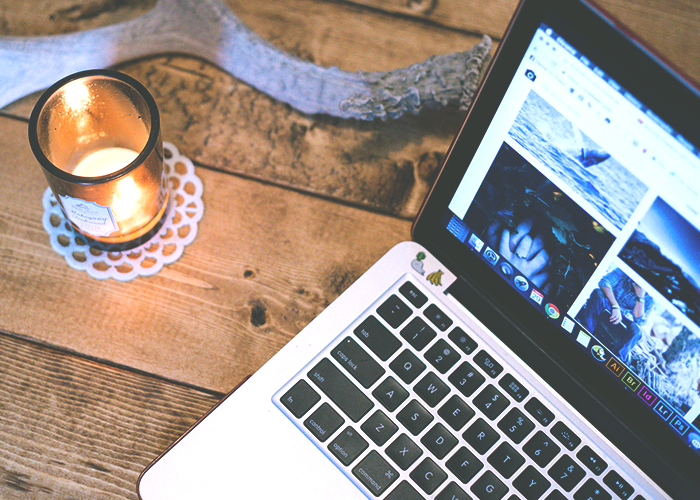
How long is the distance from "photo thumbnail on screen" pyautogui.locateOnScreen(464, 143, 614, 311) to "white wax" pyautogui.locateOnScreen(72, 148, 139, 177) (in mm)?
344

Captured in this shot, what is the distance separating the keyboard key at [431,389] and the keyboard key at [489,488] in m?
0.07

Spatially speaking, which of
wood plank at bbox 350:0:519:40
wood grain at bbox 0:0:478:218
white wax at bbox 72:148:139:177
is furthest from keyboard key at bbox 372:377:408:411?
wood plank at bbox 350:0:519:40

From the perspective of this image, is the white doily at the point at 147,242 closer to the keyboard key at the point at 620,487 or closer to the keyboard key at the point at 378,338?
the keyboard key at the point at 378,338

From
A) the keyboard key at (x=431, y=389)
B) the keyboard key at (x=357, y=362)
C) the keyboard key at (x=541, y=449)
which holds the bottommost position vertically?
the keyboard key at (x=541, y=449)

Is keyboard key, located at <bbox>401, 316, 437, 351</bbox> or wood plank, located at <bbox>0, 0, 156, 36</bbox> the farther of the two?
wood plank, located at <bbox>0, 0, 156, 36</bbox>

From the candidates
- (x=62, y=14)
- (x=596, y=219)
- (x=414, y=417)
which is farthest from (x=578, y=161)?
(x=62, y=14)

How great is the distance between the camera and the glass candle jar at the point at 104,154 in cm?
50

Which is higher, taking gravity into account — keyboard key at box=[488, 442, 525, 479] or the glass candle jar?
the glass candle jar

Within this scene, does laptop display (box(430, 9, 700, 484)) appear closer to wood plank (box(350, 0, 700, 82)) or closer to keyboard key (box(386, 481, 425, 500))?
keyboard key (box(386, 481, 425, 500))

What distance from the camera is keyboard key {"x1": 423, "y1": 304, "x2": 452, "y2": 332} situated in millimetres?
536

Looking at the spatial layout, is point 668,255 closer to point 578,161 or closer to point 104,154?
point 578,161

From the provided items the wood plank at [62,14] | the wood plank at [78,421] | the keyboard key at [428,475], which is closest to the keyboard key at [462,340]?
Result: the keyboard key at [428,475]

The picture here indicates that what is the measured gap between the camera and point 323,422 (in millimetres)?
503

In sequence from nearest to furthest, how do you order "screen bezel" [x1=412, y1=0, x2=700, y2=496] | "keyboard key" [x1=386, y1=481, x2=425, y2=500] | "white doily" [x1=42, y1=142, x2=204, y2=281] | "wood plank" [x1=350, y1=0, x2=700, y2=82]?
"screen bezel" [x1=412, y1=0, x2=700, y2=496]
"keyboard key" [x1=386, y1=481, x2=425, y2=500]
"white doily" [x1=42, y1=142, x2=204, y2=281]
"wood plank" [x1=350, y1=0, x2=700, y2=82]
